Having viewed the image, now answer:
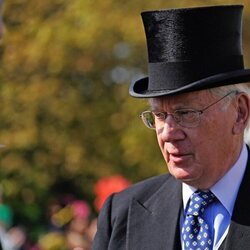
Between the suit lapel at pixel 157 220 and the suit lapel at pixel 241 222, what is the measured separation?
0.29m

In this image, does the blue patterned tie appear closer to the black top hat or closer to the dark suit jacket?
the dark suit jacket

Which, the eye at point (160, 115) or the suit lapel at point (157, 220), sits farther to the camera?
the suit lapel at point (157, 220)

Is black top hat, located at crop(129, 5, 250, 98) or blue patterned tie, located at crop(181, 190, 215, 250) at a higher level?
black top hat, located at crop(129, 5, 250, 98)

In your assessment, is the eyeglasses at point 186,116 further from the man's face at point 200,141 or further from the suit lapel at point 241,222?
the suit lapel at point 241,222

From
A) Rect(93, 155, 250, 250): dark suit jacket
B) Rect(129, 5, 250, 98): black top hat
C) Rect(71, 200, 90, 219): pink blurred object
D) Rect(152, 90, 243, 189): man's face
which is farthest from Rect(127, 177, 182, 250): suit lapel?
Rect(71, 200, 90, 219): pink blurred object

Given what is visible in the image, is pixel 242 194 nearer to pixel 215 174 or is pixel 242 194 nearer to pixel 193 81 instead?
pixel 215 174

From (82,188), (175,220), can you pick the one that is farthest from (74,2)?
(175,220)

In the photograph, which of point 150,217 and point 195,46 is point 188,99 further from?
point 150,217

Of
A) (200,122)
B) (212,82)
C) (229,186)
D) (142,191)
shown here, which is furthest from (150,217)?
(212,82)

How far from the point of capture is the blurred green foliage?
11.2m

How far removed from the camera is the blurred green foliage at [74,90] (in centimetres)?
1120

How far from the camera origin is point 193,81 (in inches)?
194

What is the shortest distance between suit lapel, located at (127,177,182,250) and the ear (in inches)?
16.8

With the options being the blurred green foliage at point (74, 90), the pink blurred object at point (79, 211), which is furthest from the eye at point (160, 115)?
the blurred green foliage at point (74, 90)
